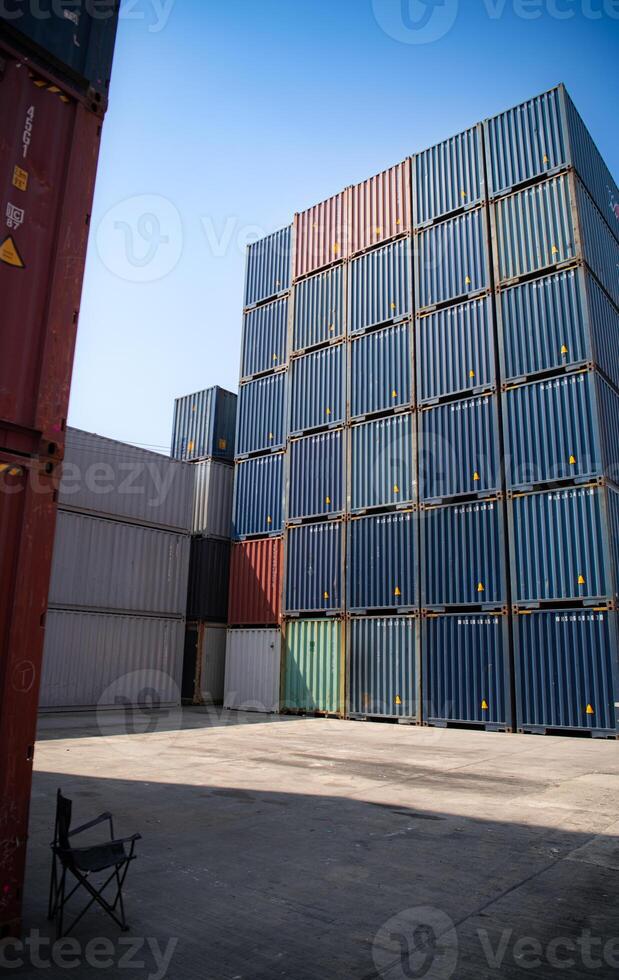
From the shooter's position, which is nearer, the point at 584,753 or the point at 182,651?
the point at 584,753

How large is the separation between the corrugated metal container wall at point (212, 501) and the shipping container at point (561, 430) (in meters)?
13.2

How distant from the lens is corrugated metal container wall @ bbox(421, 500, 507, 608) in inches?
747

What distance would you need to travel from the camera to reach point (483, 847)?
6.64 metres

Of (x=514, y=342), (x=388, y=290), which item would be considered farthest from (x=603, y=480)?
(x=388, y=290)

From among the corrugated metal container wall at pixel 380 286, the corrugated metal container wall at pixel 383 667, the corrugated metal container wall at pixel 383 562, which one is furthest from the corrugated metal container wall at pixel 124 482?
the corrugated metal container wall at pixel 380 286

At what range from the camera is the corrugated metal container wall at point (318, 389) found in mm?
23922

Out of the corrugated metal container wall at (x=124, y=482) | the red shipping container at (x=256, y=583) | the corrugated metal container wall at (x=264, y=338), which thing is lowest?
the red shipping container at (x=256, y=583)

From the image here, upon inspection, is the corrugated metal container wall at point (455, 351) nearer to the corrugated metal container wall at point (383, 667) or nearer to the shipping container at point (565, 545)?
the shipping container at point (565, 545)

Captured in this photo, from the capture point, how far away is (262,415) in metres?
26.3

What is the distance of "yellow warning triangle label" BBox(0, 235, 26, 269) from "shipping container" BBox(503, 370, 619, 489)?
1593 centimetres

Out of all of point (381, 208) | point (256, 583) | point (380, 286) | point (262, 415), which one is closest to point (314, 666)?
point (256, 583)

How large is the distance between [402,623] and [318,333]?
11577 mm

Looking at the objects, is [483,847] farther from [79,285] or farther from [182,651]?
[182,651]

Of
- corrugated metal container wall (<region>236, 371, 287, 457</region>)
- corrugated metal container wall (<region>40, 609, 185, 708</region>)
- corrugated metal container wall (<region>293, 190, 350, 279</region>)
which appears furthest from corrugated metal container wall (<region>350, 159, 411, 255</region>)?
corrugated metal container wall (<region>40, 609, 185, 708</region>)
